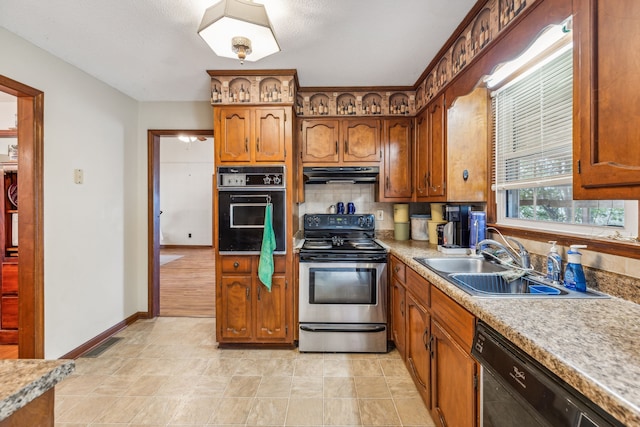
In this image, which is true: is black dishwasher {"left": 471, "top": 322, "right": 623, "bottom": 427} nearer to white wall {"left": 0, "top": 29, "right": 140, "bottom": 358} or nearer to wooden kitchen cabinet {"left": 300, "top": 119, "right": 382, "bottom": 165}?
wooden kitchen cabinet {"left": 300, "top": 119, "right": 382, "bottom": 165}

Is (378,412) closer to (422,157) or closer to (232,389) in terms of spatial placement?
(232,389)

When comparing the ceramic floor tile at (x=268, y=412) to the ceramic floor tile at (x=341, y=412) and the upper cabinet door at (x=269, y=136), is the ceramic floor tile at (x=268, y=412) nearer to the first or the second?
the ceramic floor tile at (x=341, y=412)

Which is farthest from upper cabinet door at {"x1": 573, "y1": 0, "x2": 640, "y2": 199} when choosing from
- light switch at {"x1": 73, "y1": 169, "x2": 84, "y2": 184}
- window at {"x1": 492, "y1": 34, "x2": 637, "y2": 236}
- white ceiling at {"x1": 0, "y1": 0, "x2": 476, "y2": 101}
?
light switch at {"x1": 73, "y1": 169, "x2": 84, "y2": 184}

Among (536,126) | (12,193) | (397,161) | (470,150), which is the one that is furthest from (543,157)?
(12,193)

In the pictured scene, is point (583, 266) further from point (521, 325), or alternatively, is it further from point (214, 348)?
point (214, 348)

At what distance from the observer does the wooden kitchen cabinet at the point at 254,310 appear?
253 cm

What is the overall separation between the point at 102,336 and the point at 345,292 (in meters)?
2.27

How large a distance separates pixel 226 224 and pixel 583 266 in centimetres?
233

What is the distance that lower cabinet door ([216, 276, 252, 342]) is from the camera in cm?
253

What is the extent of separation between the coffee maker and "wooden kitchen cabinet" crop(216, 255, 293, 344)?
141cm

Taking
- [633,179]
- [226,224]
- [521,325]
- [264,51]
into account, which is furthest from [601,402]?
[226,224]

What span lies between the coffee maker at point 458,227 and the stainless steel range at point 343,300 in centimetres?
54

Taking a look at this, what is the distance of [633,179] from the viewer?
2.58ft

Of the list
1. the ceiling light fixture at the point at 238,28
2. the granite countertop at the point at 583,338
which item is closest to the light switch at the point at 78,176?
the ceiling light fixture at the point at 238,28
